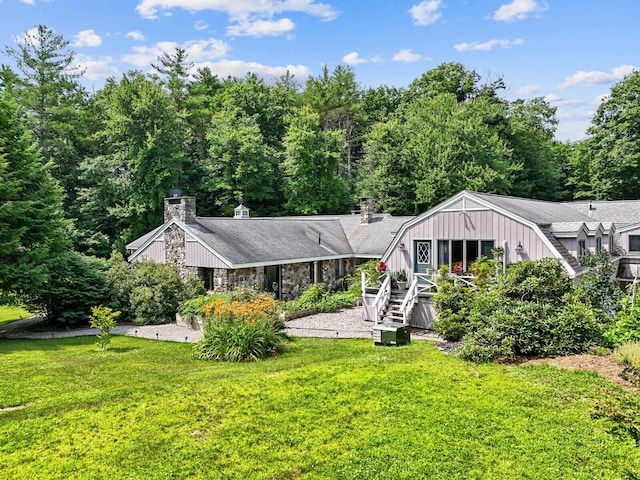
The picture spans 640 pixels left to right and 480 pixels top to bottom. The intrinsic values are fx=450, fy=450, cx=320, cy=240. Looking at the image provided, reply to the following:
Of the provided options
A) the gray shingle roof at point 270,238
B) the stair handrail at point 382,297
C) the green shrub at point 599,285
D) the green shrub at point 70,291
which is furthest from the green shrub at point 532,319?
the green shrub at point 70,291

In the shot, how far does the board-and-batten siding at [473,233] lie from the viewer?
15.3 m

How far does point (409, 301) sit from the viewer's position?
1603 centimetres

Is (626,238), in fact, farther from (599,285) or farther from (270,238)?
(270,238)

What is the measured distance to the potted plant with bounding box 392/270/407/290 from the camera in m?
17.6

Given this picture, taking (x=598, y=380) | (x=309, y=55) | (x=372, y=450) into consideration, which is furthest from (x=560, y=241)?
(x=309, y=55)

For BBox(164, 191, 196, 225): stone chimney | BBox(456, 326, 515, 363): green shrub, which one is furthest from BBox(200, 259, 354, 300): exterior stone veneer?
BBox(456, 326, 515, 363): green shrub

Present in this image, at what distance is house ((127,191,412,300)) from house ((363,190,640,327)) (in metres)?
2.80

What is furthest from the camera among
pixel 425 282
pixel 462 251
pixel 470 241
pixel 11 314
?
pixel 11 314

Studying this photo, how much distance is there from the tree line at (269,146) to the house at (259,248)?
10.7 meters

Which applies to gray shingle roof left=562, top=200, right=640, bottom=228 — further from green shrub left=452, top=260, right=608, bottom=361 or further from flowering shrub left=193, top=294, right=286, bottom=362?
flowering shrub left=193, top=294, right=286, bottom=362

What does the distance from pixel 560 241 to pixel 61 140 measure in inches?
1322

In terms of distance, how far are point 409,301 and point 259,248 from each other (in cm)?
817

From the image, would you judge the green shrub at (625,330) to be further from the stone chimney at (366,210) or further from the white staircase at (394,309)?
the stone chimney at (366,210)

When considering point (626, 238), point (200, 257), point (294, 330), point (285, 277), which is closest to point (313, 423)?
point (294, 330)
